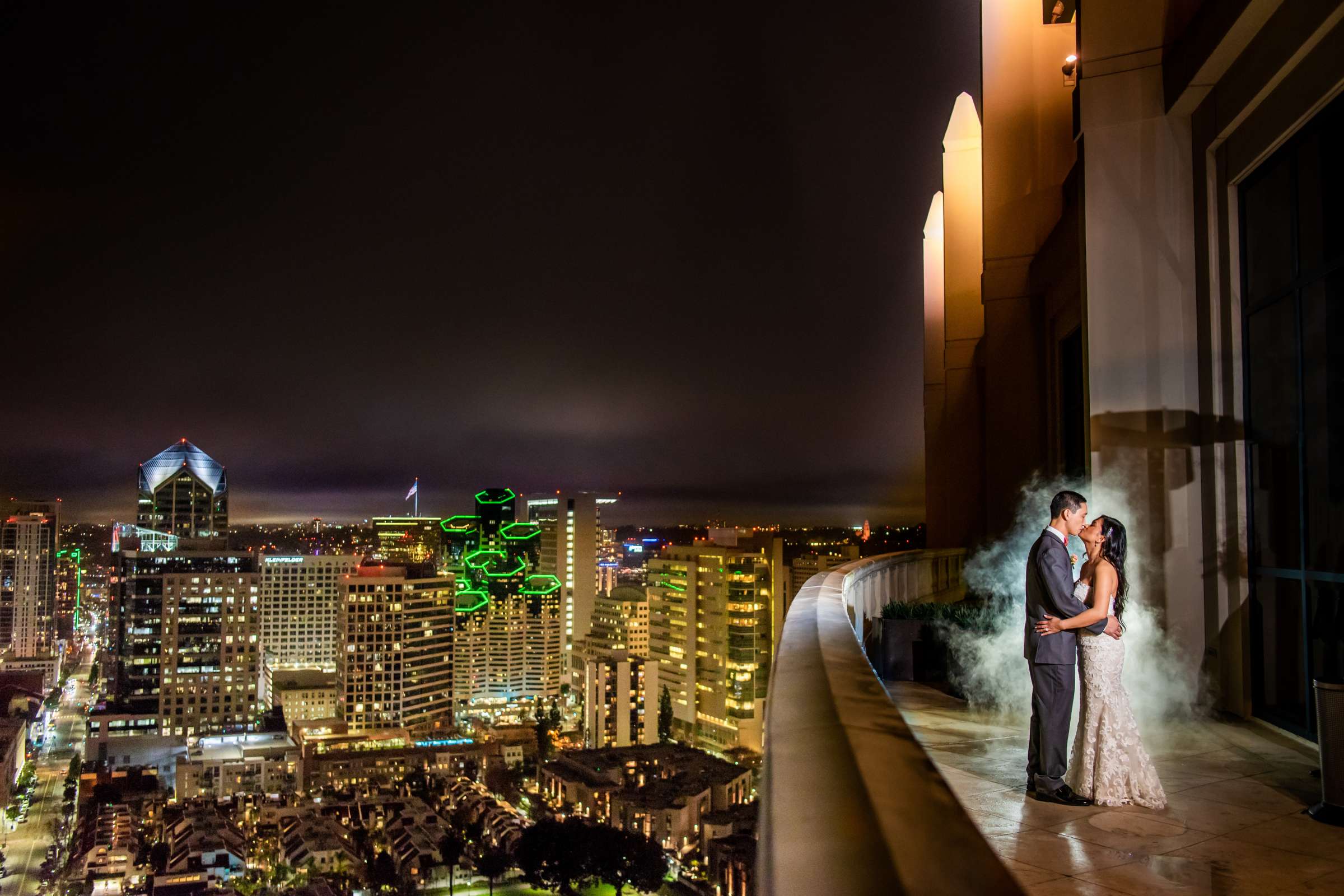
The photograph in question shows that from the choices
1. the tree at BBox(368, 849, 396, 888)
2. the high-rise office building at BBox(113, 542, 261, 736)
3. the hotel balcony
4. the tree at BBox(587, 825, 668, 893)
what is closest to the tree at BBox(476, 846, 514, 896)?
the tree at BBox(368, 849, 396, 888)

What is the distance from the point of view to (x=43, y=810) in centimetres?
5188

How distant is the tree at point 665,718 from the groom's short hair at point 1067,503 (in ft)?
191

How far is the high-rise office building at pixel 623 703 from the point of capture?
60.5 meters

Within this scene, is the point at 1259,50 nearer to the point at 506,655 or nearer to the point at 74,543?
the point at 506,655

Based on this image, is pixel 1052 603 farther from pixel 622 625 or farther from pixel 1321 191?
pixel 622 625

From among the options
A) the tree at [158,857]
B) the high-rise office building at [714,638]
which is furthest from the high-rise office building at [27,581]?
the high-rise office building at [714,638]

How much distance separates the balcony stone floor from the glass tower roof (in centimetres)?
12351

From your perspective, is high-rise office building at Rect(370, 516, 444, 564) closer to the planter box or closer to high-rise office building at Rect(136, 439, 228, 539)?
high-rise office building at Rect(136, 439, 228, 539)

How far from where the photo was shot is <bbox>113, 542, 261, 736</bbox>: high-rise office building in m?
64.8

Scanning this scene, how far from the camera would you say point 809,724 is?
1751 millimetres

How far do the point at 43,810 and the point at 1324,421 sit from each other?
218 feet

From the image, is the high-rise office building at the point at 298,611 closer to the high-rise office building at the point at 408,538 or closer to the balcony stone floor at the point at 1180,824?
the high-rise office building at the point at 408,538

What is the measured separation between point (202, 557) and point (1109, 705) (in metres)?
78.0

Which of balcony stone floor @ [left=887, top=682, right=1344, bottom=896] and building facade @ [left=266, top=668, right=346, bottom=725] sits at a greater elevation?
balcony stone floor @ [left=887, top=682, right=1344, bottom=896]
